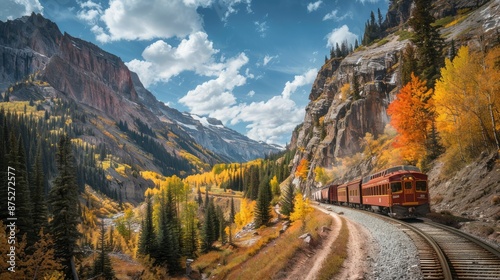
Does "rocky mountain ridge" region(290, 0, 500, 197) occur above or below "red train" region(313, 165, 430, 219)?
above

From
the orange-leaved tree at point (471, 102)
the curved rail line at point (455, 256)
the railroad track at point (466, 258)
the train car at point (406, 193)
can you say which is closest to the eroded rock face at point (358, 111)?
the orange-leaved tree at point (471, 102)

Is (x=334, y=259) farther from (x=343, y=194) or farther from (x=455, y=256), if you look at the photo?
(x=343, y=194)

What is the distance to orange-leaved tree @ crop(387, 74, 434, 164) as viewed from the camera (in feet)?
129

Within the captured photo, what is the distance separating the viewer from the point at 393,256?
14516mm

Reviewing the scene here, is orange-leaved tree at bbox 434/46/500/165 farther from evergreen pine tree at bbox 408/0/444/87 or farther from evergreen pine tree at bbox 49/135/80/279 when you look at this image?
evergreen pine tree at bbox 49/135/80/279

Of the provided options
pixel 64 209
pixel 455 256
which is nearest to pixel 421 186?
pixel 455 256

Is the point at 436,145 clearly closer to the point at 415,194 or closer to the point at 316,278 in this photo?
the point at 415,194

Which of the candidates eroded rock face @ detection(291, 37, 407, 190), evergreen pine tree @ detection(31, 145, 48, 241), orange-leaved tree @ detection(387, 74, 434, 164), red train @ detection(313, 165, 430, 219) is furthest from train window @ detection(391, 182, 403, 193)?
eroded rock face @ detection(291, 37, 407, 190)

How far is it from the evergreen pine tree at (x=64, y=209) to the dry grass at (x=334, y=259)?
1002 inches

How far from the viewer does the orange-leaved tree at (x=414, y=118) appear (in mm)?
39344

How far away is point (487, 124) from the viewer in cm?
2867

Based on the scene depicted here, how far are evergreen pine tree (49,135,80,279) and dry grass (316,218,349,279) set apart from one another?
25.5m

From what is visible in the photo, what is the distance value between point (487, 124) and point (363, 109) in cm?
5332

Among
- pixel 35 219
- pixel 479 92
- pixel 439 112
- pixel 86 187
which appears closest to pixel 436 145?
pixel 439 112
